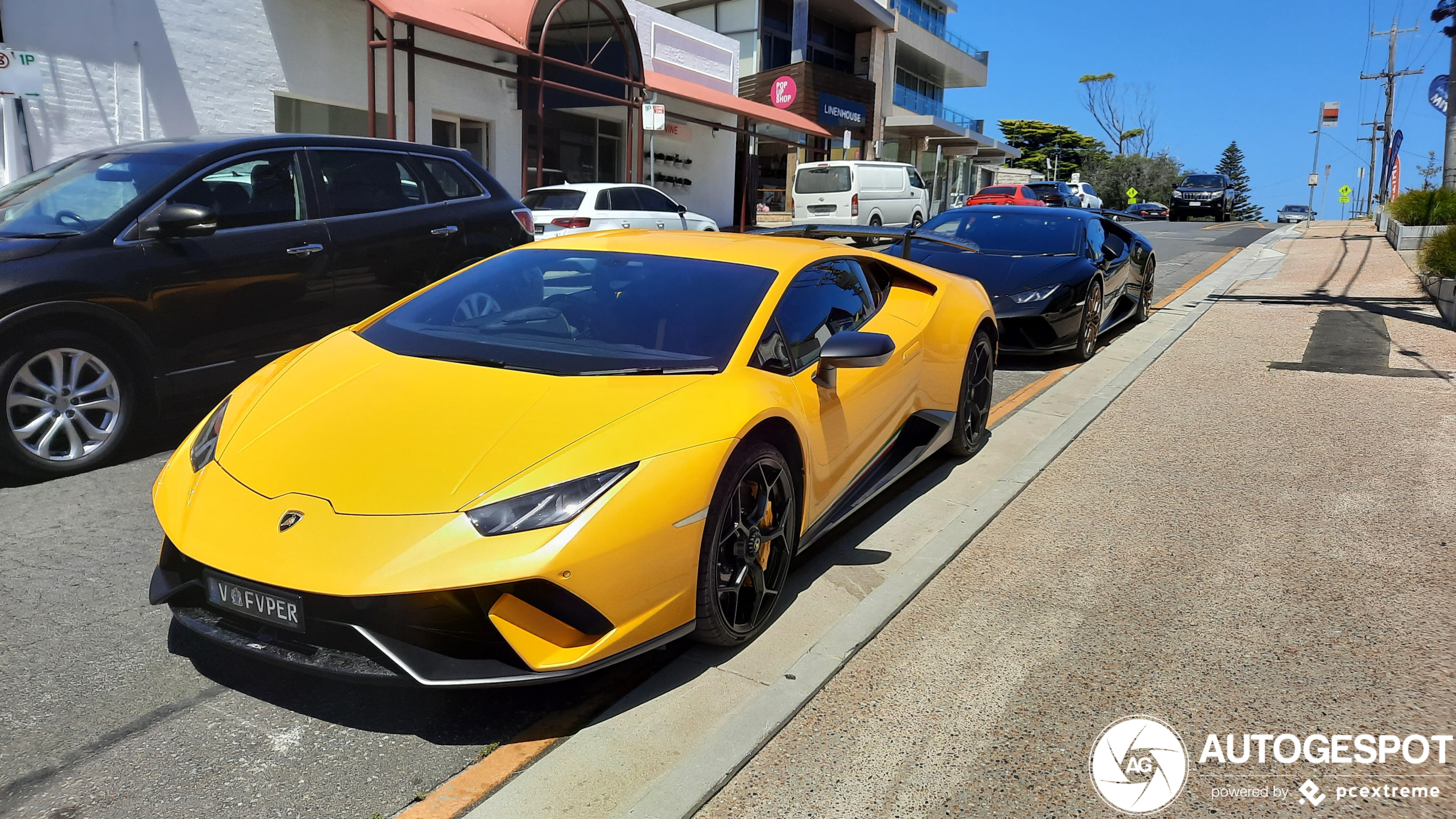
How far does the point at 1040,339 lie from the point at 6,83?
9.73 metres

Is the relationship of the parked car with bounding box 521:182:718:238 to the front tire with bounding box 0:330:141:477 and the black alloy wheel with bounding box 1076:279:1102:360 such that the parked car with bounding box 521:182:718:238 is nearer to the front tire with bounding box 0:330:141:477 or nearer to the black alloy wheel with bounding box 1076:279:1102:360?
the black alloy wheel with bounding box 1076:279:1102:360

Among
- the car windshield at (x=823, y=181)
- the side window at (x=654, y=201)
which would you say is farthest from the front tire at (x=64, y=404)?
the car windshield at (x=823, y=181)

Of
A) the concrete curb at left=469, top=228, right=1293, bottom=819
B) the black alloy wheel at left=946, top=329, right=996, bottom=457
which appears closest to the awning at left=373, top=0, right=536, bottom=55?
the black alloy wheel at left=946, top=329, right=996, bottom=457

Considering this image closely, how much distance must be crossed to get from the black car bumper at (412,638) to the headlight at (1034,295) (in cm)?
675

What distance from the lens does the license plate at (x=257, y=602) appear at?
8.83 feet

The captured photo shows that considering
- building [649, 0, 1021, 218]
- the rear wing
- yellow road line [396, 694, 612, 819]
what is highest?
building [649, 0, 1021, 218]

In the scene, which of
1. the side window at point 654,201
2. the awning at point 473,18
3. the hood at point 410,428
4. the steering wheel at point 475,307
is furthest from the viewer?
the side window at point 654,201

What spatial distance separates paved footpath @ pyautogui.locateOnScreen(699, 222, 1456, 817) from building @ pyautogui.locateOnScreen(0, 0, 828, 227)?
10.7 metres

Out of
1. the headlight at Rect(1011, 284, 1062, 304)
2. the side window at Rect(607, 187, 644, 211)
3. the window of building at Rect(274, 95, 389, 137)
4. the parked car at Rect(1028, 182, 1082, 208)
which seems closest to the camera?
the headlight at Rect(1011, 284, 1062, 304)

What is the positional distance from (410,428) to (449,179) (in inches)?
176

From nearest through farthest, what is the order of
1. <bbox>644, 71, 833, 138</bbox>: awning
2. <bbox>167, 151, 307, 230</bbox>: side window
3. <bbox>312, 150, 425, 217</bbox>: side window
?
1. <bbox>167, 151, 307, 230</bbox>: side window
2. <bbox>312, 150, 425, 217</bbox>: side window
3. <bbox>644, 71, 833, 138</bbox>: awning

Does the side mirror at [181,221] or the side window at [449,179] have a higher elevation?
the side window at [449,179]

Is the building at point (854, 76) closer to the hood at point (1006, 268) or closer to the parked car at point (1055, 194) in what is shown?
the parked car at point (1055, 194)

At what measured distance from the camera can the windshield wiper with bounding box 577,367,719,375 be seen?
3482mm
